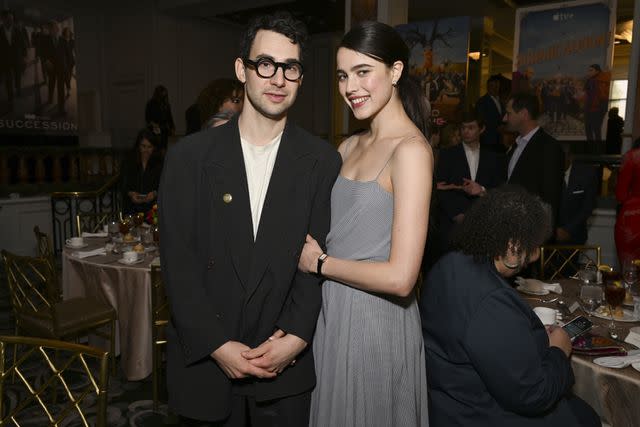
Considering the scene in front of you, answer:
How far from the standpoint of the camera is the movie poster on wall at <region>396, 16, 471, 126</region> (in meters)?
6.43

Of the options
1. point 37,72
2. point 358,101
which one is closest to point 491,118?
point 358,101

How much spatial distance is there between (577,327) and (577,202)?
267cm

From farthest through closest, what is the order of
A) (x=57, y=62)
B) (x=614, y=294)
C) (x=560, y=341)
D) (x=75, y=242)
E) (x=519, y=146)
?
(x=57, y=62) → (x=519, y=146) → (x=75, y=242) → (x=614, y=294) → (x=560, y=341)

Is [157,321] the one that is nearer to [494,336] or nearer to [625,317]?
[494,336]

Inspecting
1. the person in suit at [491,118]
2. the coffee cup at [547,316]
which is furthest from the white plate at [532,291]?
Answer: the person in suit at [491,118]

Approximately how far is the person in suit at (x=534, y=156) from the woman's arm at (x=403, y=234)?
2408 mm

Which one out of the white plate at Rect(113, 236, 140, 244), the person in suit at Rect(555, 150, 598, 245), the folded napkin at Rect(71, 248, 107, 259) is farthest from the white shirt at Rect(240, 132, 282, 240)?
the person in suit at Rect(555, 150, 598, 245)

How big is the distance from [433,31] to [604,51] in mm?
2019

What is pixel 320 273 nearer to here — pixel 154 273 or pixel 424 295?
pixel 424 295

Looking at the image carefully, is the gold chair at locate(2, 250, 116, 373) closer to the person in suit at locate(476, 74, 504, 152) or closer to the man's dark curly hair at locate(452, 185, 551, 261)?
the man's dark curly hair at locate(452, 185, 551, 261)

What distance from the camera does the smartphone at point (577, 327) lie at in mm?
1920

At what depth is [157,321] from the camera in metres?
2.88

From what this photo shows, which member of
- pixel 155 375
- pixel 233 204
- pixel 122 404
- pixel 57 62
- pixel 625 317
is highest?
pixel 57 62

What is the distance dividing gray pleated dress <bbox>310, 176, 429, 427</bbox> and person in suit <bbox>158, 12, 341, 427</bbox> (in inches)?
4.1
